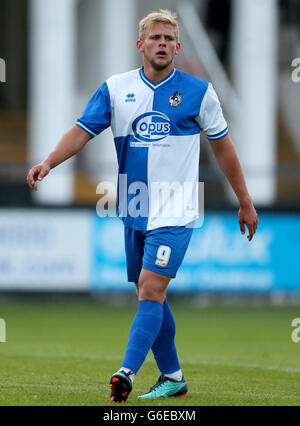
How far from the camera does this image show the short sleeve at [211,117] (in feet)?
19.4

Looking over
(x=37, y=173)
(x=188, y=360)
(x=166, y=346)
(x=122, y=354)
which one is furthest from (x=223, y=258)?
(x=37, y=173)

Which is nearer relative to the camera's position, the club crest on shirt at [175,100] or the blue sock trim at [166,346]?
the club crest on shirt at [175,100]

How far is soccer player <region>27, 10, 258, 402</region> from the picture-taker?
18.9ft

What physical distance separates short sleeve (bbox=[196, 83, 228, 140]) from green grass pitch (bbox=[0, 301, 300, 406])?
1.74 m

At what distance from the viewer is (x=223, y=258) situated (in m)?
14.8

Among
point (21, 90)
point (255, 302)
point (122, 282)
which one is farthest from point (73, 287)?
point (21, 90)

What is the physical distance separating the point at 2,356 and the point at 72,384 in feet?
6.35

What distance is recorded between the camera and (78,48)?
23.2 meters

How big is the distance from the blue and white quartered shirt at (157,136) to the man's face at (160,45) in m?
0.15

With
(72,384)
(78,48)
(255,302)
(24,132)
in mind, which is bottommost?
(255,302)

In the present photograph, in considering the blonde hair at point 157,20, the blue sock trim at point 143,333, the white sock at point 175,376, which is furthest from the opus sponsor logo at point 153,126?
the white sock at point 175,376

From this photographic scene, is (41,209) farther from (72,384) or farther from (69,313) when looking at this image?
(72,384)

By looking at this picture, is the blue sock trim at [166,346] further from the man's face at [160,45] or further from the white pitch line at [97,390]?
the man's face at [160,45]
